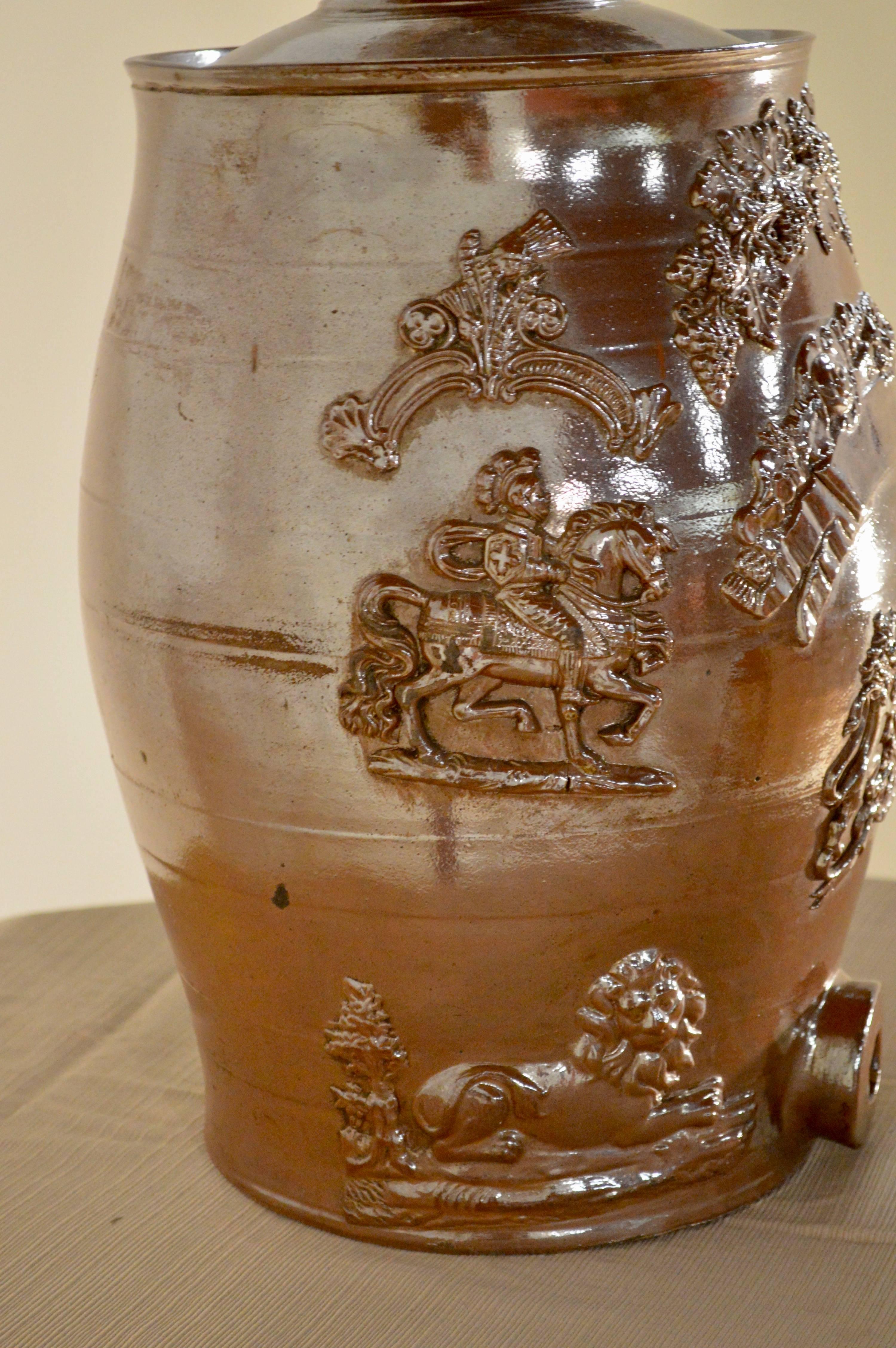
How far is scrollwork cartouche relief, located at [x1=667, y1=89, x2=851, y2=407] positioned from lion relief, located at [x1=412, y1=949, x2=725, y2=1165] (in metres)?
0.47

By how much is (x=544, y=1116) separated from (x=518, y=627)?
419 mm

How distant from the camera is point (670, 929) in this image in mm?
1420

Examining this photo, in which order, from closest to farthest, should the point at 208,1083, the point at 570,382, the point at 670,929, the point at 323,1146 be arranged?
the point at 570,382 → the point at 670,929 → the point at 323,1146 → the point at 208,1083

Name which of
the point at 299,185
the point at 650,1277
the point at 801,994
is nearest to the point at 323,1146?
the point at 650,1277

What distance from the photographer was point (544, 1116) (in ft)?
4.75

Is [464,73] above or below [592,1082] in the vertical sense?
above

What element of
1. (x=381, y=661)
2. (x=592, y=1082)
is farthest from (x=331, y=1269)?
(x=381, y=661)

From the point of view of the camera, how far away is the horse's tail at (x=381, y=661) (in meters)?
1.31

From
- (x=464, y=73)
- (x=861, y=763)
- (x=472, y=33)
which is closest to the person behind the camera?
(x=464, y=73)

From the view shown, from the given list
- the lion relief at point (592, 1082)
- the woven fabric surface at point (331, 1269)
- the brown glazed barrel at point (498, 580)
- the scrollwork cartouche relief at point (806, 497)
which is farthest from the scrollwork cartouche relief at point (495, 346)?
the woven fabric surface at point (331, 1269)

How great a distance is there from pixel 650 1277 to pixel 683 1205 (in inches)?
3.0

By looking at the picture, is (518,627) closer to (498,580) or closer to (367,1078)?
(498,580)

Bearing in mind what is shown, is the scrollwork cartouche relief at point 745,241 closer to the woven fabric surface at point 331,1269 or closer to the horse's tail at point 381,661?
the horse's tail at point 381,661

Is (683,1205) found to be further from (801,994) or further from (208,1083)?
(208,1083)
